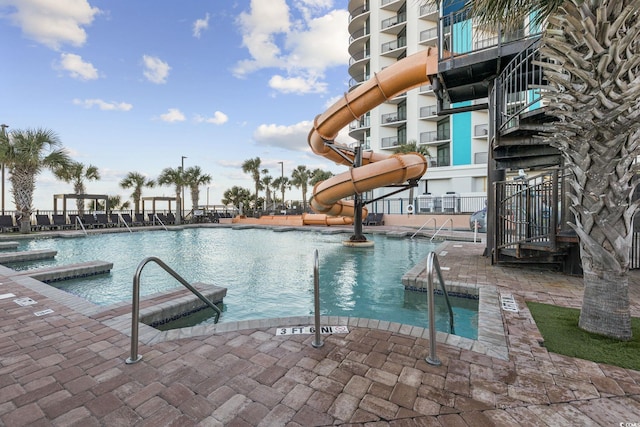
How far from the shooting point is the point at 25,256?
8383mm

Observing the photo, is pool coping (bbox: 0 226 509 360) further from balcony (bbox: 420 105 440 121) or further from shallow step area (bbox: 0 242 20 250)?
Result: balcony (bbox: 420 105 440 121)

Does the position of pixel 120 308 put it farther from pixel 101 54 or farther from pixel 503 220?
pixel 101 54

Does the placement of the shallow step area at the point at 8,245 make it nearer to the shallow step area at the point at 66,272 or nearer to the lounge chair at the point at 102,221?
the shallow step area at the point at 66,272

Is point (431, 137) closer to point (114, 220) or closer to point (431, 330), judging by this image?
point (114, 220)

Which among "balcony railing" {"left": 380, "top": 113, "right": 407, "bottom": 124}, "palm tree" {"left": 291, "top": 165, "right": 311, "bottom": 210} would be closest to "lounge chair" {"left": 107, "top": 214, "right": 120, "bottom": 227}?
"palm tree" {"left": 291, "top": 165, "right": 311, "bottom": 210}

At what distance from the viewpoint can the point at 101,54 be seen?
14.0 m

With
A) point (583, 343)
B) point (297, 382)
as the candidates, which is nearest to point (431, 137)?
point (583, 343)

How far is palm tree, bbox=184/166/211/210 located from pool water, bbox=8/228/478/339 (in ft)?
64.8

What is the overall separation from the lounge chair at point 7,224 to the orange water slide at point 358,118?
17.0m

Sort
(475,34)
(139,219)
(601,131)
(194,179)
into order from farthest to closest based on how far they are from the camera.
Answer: (194,179) → (139,219) → (475,34) → (601,131)

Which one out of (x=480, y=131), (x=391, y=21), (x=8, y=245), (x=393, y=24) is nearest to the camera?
(x=8, y=245)

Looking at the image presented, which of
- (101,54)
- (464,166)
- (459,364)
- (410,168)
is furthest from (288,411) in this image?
(464,166)

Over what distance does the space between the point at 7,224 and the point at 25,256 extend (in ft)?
37.1

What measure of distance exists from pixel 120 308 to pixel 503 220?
7169 mm
